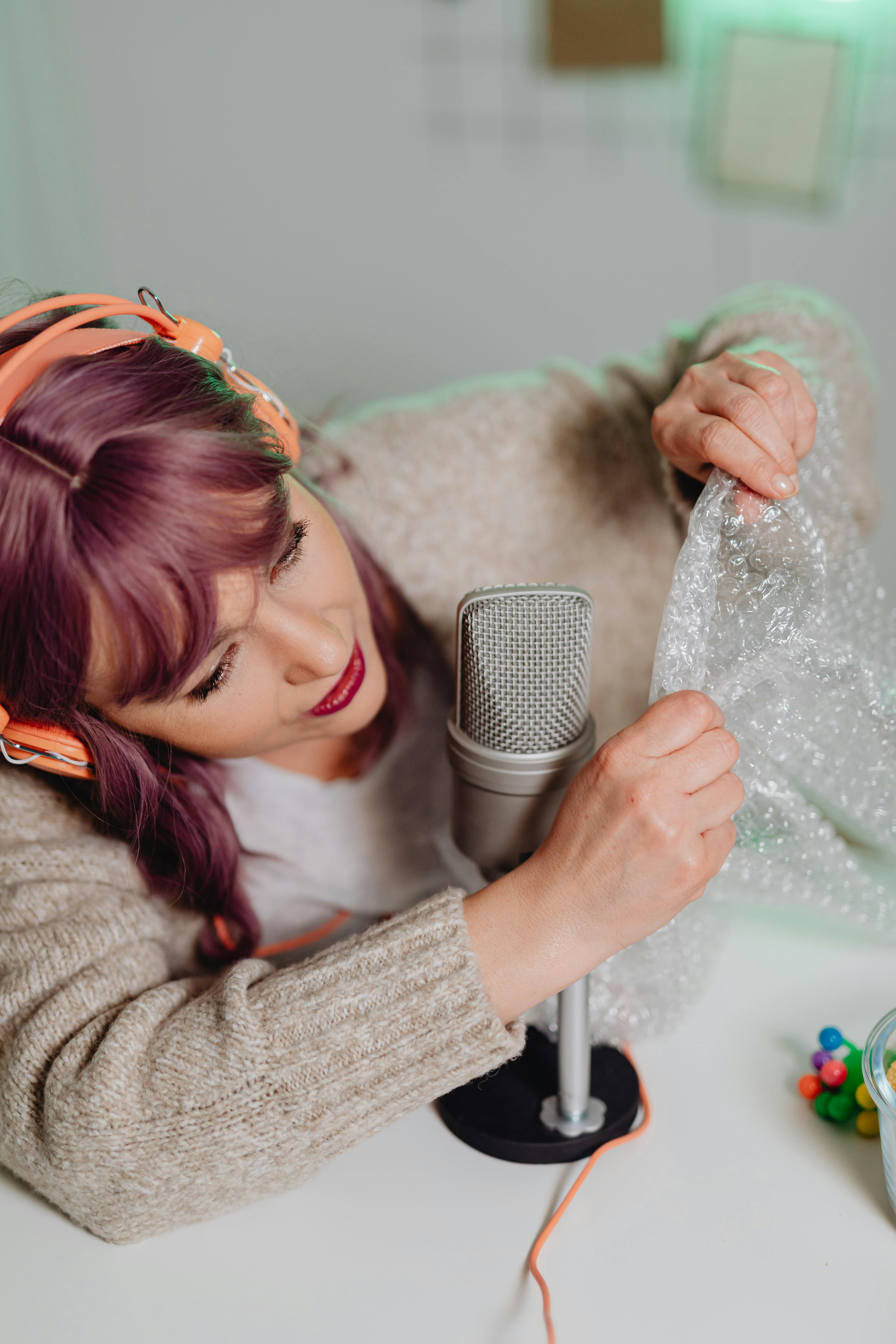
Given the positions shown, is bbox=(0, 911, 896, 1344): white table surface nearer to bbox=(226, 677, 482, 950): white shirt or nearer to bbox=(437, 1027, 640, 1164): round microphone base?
bbox=(437, 1027, 640, 1164): round microphone base

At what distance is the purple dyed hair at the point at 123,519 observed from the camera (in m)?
0.52

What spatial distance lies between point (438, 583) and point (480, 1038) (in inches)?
17.6

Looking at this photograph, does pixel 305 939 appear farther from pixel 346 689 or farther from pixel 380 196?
pixel 380 196

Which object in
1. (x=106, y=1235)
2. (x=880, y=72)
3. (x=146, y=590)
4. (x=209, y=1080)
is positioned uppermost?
(x=880, y=72)

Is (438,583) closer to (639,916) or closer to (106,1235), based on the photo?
(639,916)

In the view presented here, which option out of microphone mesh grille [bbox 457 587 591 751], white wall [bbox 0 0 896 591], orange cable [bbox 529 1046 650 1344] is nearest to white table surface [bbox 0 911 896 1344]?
orange cable [bbox 529 1046 650 1344]

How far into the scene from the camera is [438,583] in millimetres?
898

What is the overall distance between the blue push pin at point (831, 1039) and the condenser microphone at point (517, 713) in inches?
8.9

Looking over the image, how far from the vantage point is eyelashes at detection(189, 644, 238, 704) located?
0.59 meters

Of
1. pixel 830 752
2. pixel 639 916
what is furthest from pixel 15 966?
pixel 830 752

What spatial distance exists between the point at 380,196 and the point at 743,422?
3.70 feet

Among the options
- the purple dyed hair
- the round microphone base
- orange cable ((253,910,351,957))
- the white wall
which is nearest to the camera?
the purple dyed hair

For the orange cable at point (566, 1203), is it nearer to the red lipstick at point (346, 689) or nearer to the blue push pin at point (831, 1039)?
the blue push pin at point (831, 1039)

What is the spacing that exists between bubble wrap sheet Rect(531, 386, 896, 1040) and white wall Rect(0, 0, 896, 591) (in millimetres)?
927
